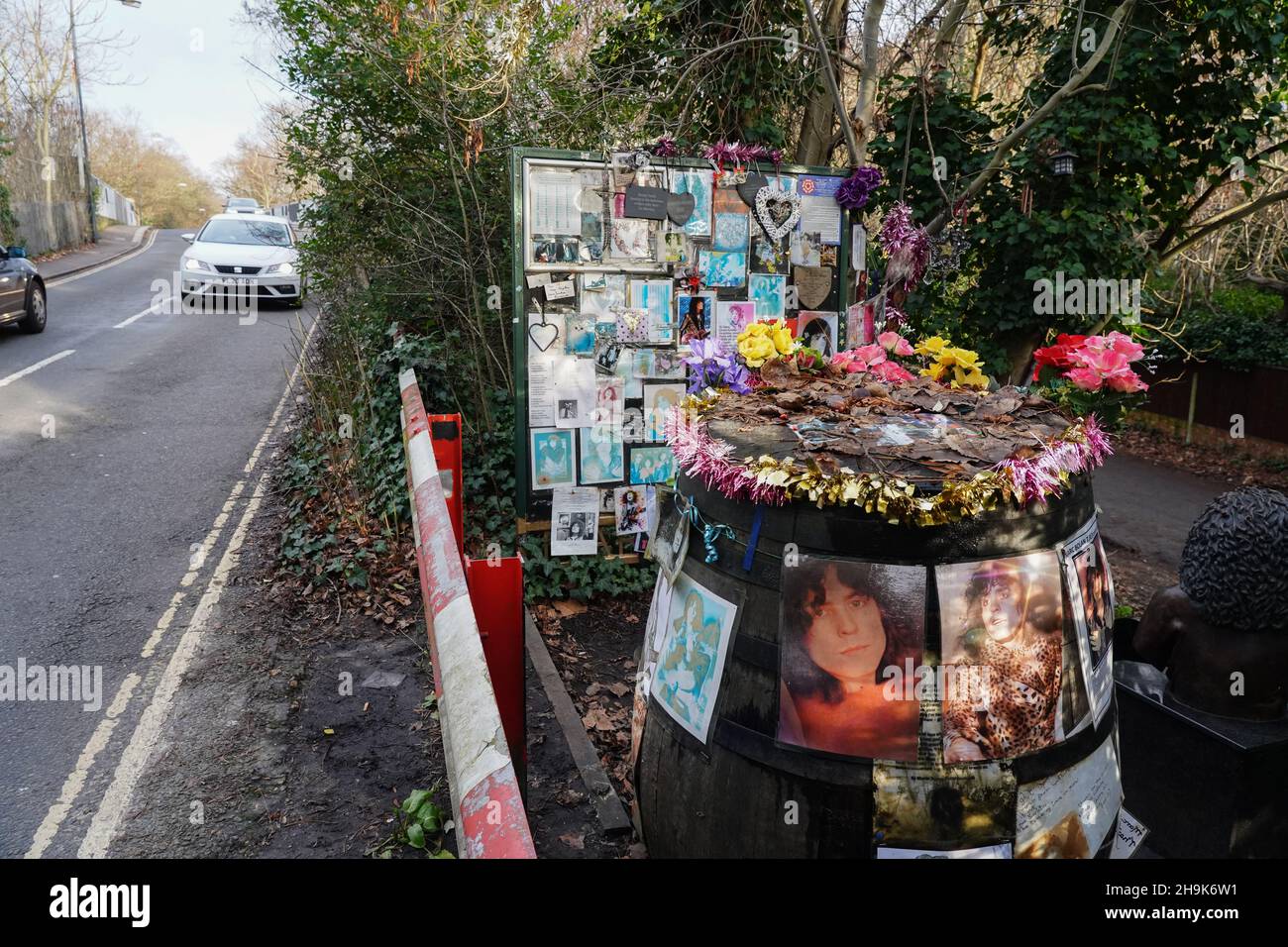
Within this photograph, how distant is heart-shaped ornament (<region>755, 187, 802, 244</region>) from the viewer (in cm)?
604

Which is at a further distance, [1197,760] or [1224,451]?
[1224,451]

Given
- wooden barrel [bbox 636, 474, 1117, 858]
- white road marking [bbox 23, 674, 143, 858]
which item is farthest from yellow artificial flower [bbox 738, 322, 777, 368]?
white road marking [bbox 23, 674, 143, 858]

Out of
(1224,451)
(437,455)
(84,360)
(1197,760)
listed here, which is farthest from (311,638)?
(1224,451)

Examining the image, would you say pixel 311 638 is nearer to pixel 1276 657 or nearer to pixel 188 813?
pixel 188 813

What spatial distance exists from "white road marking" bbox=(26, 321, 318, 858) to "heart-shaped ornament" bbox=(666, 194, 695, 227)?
3713 mm

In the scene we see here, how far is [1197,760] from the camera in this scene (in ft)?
10.2

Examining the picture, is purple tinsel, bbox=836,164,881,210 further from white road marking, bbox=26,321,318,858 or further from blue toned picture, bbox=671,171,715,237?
white road marking, bbox=26,321,318,858

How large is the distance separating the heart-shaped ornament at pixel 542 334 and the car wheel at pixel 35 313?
11290mm

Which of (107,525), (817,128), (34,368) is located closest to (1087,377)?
(817,128)

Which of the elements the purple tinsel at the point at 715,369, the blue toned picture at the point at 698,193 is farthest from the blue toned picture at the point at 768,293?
the purple tinsel at the point at 715,369

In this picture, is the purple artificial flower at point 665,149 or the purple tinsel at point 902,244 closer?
the purple artificial flower at point 665,149

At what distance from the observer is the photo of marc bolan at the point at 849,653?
2.14 m

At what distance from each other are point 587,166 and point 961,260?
136 inches

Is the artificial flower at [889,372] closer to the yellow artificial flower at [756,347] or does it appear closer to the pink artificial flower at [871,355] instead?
the pink artificial flower at [871,355]
